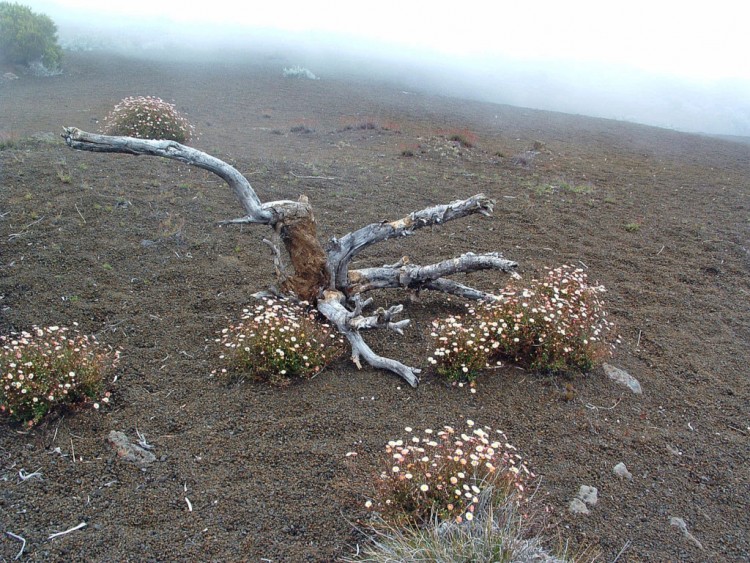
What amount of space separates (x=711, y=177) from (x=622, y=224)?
557cm

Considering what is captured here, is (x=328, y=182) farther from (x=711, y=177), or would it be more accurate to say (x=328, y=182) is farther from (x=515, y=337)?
(x=711, y=177)

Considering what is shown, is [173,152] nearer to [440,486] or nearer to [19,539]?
[19,539]

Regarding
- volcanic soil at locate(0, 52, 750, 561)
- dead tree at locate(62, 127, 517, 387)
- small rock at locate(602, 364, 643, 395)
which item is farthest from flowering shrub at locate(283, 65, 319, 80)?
small rock at locate(602, 364, 643, 395)

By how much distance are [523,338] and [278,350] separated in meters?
2.06

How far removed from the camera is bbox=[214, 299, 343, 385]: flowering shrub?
13.4 ft

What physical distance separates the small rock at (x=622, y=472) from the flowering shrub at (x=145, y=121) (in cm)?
943

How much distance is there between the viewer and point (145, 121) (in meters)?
9.94

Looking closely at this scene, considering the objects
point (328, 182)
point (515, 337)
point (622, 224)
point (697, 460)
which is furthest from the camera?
point (328, 182)

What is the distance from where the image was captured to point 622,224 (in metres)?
8.41

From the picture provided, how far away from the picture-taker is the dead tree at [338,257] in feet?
14.5

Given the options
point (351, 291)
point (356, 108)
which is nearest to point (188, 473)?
point (351, 291)

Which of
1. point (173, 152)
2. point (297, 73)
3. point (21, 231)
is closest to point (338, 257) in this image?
point (173, 152)

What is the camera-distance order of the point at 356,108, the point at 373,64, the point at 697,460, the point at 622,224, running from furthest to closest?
the point at 373,64, the point at 356,108, the point at 622,224, the point at 697,460

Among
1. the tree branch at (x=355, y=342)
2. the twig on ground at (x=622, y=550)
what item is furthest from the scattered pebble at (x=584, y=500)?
the tree branch at (x=355, y=342)
